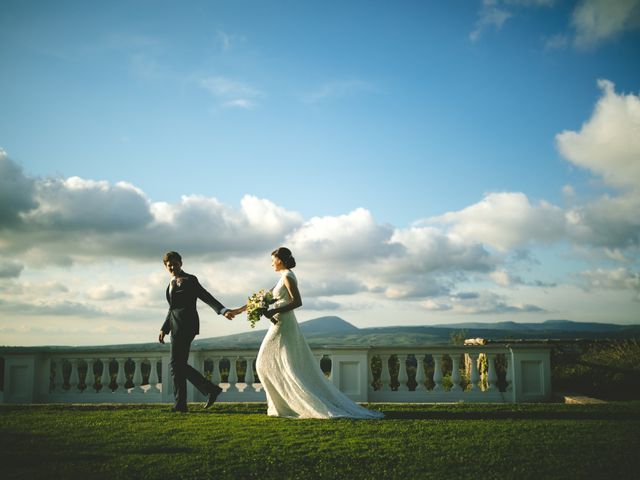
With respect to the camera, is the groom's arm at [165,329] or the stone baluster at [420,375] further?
the stone baluster at [420,375]

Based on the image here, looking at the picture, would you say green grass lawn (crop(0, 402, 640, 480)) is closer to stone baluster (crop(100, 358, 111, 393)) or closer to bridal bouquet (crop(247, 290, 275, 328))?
bridal bouquet (crop(247, 290, 275, 328))

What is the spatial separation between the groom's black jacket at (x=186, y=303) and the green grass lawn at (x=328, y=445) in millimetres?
1283

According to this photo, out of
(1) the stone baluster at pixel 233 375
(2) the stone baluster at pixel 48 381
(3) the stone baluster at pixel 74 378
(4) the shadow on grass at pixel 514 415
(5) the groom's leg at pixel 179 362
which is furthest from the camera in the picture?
(3) the stone baluster at pixel 74 378

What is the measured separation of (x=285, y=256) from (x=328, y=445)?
3.25 metres

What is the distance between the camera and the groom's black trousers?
8.41 metres

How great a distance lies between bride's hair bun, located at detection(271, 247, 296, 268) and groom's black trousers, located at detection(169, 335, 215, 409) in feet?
6.51

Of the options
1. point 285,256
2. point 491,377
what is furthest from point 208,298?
point 491,377

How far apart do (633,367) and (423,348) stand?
5.98 m

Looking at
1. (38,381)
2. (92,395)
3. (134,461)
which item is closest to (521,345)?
(134,461)

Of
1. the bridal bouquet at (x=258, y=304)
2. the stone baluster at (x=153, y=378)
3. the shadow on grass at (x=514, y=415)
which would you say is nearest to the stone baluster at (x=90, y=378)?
the stone baluster at (x=153, y=378)

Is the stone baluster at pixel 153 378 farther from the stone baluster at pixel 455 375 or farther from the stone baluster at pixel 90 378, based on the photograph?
the stone baluster at pixel 455 375

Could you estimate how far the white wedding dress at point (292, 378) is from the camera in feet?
24.9

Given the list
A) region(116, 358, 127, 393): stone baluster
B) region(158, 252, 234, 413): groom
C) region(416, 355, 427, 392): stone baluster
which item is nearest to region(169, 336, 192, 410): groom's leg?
region(158, 252, 234, 413): groom

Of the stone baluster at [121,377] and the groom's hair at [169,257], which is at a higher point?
the groom's hair at [169,257]
